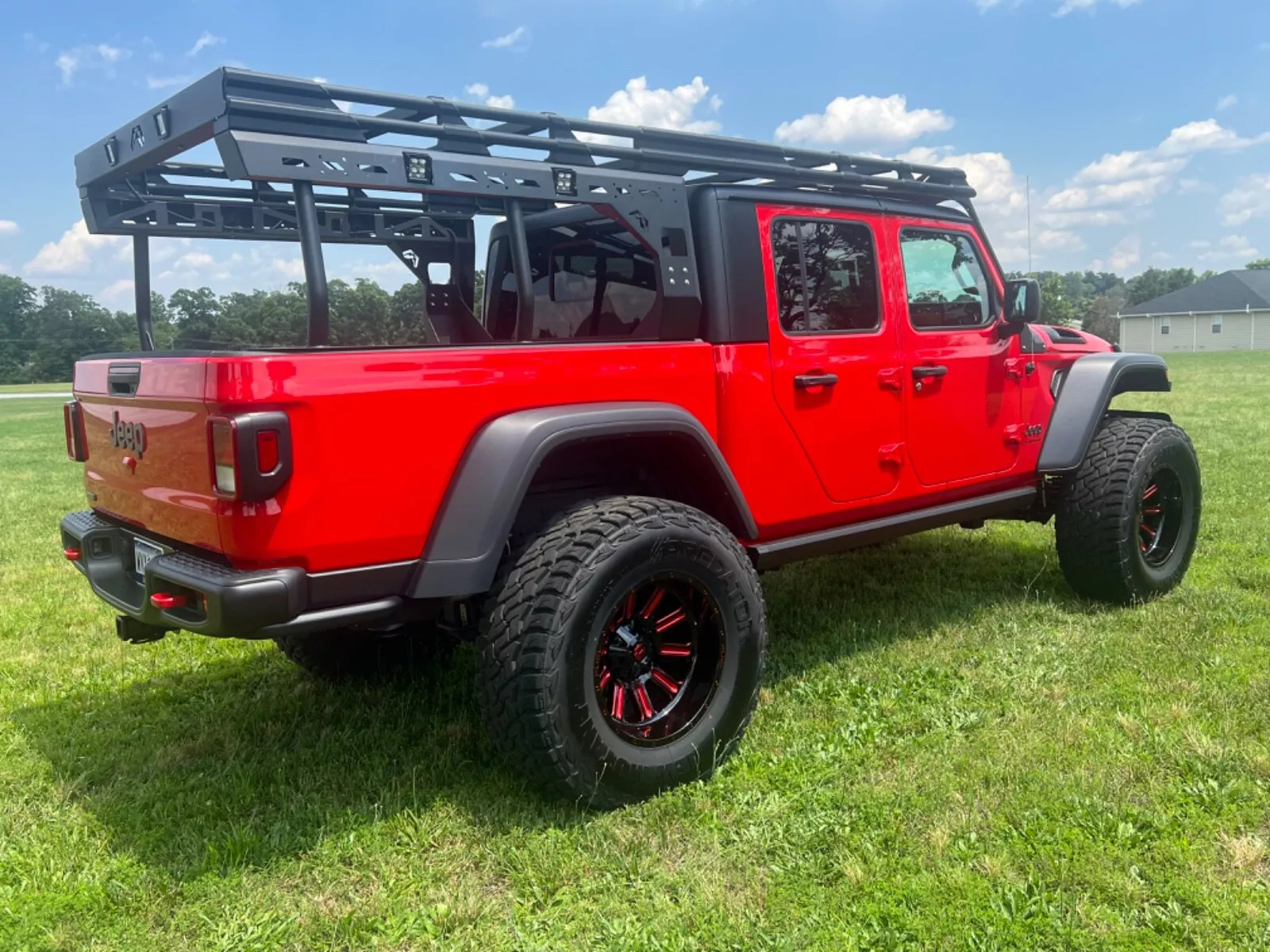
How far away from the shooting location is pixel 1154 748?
3211 millimetres

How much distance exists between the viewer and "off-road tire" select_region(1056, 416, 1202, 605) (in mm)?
4645

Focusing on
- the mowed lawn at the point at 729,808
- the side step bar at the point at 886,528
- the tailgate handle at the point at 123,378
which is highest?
the tailgate handle at the point at 123,378

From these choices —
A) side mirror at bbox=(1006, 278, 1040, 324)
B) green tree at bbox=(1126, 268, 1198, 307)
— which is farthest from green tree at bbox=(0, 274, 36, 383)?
green tree at bbox=(1126, 268, 1198, 307)

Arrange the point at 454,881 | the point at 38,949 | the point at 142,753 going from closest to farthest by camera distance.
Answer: the point at 38,949, the point at 454,881, the point at 142,753

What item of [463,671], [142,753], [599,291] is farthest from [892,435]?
[142,753]

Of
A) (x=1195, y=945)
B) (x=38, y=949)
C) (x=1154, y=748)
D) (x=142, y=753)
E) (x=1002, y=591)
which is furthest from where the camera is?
(x=1002, y=591)

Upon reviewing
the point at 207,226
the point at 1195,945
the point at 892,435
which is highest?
the point at 207,226

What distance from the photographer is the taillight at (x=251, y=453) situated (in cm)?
242

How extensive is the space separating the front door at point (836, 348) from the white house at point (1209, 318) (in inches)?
2319

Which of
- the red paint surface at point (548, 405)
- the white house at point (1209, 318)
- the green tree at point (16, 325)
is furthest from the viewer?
the white house at point (1209, 318)

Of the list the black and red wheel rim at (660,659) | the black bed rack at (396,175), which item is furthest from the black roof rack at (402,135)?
the black and red wheel rim at (660,659)

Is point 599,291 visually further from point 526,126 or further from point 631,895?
point 631,895

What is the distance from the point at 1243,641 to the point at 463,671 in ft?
11.1

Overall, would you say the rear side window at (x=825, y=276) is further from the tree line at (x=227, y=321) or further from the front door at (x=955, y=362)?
the tree line at (x=227, y=321)
